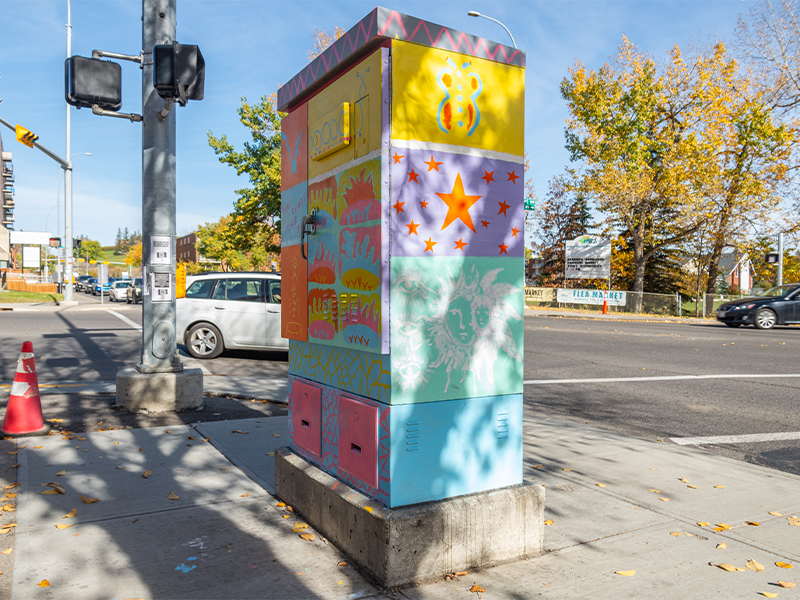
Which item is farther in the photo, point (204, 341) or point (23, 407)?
point (204, 341)

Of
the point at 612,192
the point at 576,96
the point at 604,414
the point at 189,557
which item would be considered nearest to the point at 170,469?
the point at 189,557

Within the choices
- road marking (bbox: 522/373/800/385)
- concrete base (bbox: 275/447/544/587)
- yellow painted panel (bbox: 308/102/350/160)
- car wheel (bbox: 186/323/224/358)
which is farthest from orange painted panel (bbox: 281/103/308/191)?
car wheel (bbox: 186/323/224/358)

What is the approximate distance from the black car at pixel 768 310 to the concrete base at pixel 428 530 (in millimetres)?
21442

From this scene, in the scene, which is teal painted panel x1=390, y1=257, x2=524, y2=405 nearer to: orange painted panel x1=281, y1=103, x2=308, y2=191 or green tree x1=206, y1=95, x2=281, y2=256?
orange painted panel x1=281, y1=103, x2=308, y2=191

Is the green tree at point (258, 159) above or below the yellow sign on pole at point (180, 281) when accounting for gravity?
above

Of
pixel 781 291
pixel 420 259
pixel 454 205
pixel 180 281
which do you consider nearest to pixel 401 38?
pixel 454 205

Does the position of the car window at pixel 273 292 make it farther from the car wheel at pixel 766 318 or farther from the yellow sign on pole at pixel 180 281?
the car wheel at pixel 766 318

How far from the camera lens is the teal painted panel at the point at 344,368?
295cm

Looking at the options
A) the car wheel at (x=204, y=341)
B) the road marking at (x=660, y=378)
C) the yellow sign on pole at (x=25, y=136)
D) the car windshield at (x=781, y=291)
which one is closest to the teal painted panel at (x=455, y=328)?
the road marking at (x=660, y=378)

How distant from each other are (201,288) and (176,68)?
6831 mm

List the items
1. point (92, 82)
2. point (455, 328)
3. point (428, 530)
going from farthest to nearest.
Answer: point (92, 82) < point (455, 328) < point (428, 530)

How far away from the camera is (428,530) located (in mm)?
2850

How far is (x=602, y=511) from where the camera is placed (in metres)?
3.83

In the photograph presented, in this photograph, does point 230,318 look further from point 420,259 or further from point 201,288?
point 420,259
